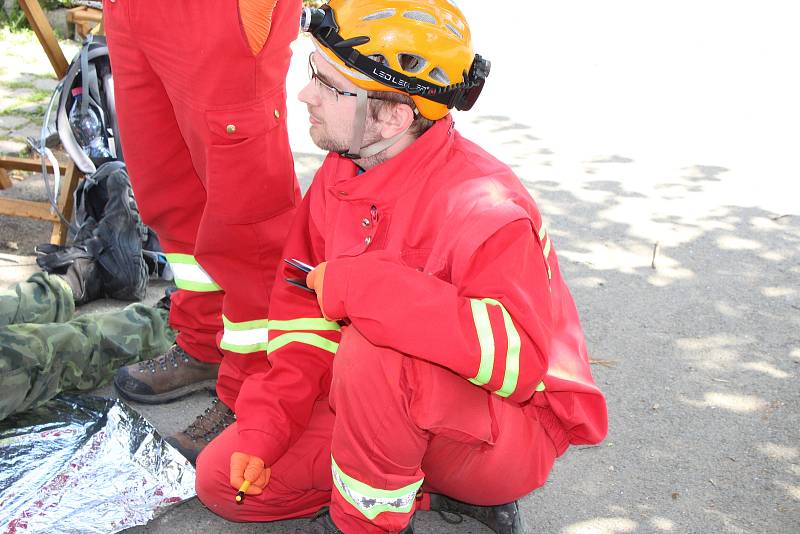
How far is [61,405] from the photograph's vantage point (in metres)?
3.02

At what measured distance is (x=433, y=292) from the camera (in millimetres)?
2016

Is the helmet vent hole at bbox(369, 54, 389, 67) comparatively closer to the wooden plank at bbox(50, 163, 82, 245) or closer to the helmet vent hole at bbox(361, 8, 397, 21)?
the helmet vent hole at bbox(361, 8, 397, 21)

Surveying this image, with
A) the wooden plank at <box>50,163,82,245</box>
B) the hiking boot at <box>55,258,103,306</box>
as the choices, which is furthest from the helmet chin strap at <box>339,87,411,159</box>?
the wooden plank at <box>50,163,82,245</box>

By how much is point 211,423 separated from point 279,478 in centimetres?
51

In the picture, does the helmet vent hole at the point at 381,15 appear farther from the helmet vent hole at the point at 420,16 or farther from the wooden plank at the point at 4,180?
the wooden plank at the point at 4,180

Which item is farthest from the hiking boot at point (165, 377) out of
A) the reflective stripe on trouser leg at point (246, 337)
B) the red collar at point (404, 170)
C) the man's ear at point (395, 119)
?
the man's ear at point (395, 119)

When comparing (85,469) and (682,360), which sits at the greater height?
(85,469)

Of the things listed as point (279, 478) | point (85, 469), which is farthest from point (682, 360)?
point (85, 469)

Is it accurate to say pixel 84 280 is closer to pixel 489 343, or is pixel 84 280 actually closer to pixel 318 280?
pixel 318 280

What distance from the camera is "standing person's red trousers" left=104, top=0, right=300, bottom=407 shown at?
2605 mm

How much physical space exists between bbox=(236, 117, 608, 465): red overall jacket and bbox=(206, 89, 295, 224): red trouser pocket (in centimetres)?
21

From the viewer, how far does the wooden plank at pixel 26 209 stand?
417cm

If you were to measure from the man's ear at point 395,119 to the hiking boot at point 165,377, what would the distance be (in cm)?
133

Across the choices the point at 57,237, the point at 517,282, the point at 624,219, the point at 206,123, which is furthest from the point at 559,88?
the point at 517,282
